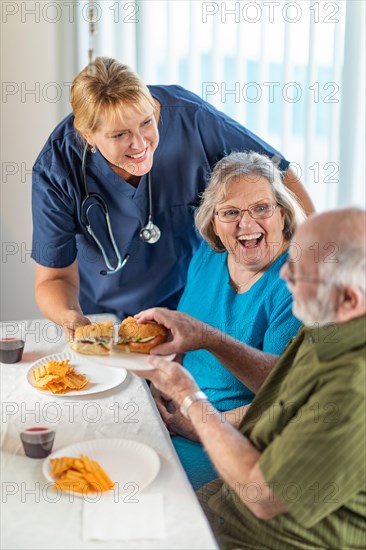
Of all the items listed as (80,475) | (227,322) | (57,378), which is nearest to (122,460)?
(80,475)

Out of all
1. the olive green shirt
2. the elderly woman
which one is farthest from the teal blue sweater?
the olive green shirt

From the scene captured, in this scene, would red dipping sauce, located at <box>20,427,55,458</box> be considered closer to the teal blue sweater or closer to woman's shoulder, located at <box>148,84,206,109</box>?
the teal blue sweater

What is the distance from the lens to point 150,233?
2283mm

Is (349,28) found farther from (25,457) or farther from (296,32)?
(25,457)

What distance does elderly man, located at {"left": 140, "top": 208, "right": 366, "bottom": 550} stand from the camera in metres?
1.13

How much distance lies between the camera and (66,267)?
2.37 meters

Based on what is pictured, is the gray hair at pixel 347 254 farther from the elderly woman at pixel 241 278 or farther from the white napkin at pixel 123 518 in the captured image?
the elderly woman at pixel 241 278

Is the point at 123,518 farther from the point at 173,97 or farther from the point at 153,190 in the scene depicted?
the point at 173,97

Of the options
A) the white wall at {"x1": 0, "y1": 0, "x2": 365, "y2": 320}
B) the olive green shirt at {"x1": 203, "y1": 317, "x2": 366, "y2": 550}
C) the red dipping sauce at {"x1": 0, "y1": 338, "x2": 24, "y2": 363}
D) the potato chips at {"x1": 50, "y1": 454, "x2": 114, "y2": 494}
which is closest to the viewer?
the olive green shirt at {"x1": 203, "y1": 317, "x2": 366, "y2": 550}

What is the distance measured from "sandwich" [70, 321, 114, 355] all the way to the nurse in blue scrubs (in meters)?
0.28

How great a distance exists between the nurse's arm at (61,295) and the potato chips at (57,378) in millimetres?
281

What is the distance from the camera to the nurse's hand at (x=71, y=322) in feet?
6.76

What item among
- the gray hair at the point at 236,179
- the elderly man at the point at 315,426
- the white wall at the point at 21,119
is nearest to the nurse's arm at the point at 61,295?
the gray hair at the point at 236,179

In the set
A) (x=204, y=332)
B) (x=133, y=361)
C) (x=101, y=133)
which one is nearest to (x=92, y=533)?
(x=133, y=361)
